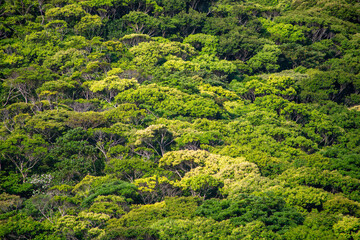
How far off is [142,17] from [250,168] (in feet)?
157

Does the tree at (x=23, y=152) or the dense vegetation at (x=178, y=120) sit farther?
the tree at (x=23, y=152)

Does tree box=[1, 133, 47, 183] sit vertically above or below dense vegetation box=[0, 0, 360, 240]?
below

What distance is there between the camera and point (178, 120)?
52125 millimetres

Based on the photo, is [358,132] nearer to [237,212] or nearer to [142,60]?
[237,212]

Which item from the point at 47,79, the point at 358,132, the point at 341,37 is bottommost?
the point at 47,79

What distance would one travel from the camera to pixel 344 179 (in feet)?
128

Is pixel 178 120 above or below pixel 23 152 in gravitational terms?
above

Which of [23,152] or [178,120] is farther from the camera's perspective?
[178,120]

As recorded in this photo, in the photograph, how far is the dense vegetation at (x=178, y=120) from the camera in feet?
112

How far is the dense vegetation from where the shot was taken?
→ 34.2 metres

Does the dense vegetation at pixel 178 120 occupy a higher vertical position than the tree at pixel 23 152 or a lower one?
higher

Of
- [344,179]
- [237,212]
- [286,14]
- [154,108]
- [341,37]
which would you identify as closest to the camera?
[237,212]

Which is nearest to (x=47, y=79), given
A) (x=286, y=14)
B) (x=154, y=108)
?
(x=154, y=108)

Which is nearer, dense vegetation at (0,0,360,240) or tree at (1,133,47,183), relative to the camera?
dense vegetation at (0,0,360,240)
